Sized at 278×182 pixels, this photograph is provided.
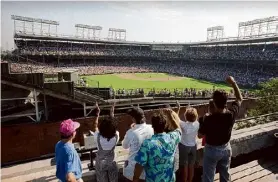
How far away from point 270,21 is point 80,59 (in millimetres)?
52887

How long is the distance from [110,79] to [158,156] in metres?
49.7

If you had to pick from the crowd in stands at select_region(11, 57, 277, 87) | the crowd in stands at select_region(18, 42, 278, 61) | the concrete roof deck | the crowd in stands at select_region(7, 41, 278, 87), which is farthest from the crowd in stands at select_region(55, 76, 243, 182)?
the crowd in stands at select_region(18, 42, 278, 61)

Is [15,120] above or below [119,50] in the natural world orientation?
below

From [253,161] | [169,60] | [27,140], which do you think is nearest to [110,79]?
[169,60]

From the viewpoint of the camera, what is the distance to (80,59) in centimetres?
7112

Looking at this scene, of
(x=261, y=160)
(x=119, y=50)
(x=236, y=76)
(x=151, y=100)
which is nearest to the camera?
(x=261, y=160)

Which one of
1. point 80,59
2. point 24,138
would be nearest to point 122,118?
point 24,138

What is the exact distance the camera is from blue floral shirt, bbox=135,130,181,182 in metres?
3.19

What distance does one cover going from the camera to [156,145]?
3.21m

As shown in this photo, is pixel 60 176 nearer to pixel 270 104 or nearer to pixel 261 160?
pixel 261 160

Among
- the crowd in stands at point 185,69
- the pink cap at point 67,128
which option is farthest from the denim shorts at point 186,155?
the crowd in stands at point 185,69

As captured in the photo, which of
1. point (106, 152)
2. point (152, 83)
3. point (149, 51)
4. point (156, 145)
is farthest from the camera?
point (149, 51)

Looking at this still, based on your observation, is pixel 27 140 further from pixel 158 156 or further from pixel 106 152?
pixel 158 156

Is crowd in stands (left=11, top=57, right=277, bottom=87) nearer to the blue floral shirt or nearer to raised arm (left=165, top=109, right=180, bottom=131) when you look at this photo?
raised arm (left=165, top=109, right=180, bottom=131)
